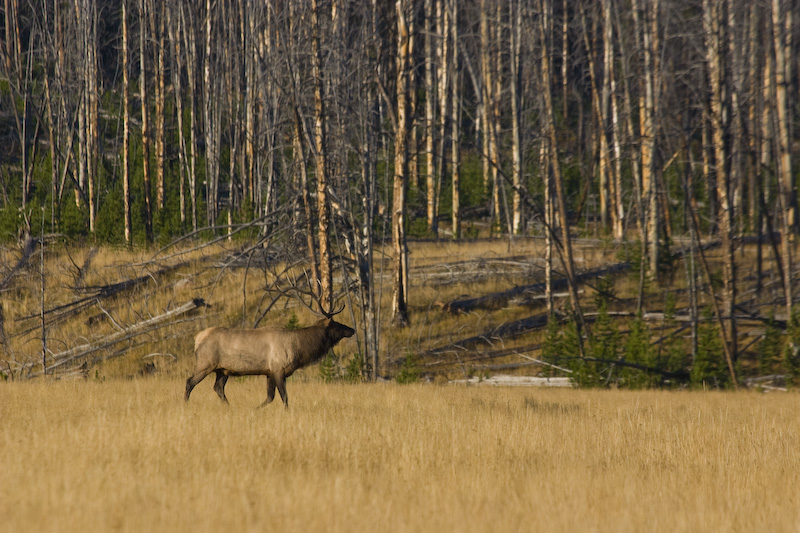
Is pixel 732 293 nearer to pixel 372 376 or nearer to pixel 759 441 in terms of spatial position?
pixel 372 376

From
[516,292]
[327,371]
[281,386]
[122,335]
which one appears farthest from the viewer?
[516,292]

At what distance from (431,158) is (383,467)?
2169 centimetres

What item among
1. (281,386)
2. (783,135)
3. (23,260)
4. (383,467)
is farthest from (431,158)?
(383,467)

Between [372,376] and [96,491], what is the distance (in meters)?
10.1

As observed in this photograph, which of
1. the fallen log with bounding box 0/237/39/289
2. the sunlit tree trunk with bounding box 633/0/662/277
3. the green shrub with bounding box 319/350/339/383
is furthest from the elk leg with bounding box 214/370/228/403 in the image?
the sunlit tree trunk with bounding box 633/0/662/277

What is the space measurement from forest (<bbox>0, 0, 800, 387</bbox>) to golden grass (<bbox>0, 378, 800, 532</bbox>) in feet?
18.9

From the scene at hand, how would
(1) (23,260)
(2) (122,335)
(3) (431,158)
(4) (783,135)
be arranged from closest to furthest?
(2) (122,335) < (1) (23,260) < (4) (783,135) < (3) (431,158)

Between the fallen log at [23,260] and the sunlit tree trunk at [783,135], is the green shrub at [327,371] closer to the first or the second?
the sunlit tree trunk at [783,135]

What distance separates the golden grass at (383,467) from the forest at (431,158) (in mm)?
5749

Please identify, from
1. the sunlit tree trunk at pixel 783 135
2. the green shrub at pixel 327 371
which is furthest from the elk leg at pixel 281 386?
the sunlit tree trunk at pixel 783 135

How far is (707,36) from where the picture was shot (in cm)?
1808

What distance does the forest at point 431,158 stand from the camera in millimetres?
16875

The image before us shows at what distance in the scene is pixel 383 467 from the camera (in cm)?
686

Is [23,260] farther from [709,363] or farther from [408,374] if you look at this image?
[709,363]
